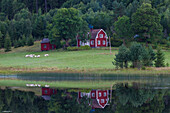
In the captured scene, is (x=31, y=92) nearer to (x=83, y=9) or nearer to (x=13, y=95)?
(x=13, y=95)

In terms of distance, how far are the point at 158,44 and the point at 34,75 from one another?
1856 inches

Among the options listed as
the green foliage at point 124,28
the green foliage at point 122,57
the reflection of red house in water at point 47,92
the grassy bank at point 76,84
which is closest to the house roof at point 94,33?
the green foliage at point 124,28

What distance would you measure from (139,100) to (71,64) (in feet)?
124

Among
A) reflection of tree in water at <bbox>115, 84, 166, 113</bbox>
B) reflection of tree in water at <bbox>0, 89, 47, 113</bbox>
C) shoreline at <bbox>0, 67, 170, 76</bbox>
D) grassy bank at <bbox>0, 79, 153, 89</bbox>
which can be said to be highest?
shoreline at <bbox>0, 67, 170, 76</bbox>

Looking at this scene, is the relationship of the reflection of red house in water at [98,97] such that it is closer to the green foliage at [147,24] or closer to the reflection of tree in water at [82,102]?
the reflection of tree in water at [82,102]

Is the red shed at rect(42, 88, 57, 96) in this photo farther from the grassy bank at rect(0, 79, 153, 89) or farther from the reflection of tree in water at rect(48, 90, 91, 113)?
the grassy bank at rect(0, 79, 153, 89)

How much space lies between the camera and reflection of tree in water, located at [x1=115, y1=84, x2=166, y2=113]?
27981 millimetres

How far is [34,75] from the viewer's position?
54625 millimetres

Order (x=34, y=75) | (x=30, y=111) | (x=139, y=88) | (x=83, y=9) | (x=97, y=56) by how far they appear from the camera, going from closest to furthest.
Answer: (x=30, y=111), (x=139, y=88), (x=34, y=75), (x=97, y=56), (x=83, y=9)

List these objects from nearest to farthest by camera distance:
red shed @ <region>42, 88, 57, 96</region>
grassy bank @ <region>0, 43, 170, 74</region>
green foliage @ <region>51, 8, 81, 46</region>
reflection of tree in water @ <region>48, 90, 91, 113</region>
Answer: reflection of tree in water @ <region>48, 90, 91, 113</region> → red shed @ <region>42, 88, 57, 96</region> → grassy bank @ <region>0, 43, 170, 74</region> → green foliage @ <region>51, 8, 81, 46</region>

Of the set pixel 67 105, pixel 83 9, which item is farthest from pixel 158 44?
pixel 67 105

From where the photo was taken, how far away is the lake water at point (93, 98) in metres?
28.5

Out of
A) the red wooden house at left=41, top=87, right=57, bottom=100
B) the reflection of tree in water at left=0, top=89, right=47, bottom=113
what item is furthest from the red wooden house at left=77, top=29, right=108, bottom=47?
the reflection of tree in water at left=0, top=89, right=47, bottom=113

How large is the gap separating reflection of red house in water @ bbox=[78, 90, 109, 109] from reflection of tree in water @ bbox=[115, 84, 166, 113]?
1.18 metres
